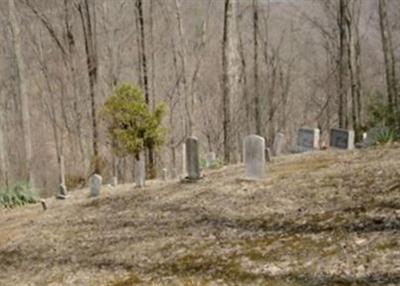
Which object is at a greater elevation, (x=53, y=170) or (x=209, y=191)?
(x=209, y=191)

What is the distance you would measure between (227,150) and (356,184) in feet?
35.2

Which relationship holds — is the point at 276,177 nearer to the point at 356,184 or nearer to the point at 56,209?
the point at 356,184

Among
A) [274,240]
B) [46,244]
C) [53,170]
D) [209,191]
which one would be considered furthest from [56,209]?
[53,170]

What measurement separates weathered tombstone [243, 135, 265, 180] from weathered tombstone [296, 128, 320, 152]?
7111 millimetres

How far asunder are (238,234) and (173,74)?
1603 inches

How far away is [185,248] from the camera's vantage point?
7262 mm

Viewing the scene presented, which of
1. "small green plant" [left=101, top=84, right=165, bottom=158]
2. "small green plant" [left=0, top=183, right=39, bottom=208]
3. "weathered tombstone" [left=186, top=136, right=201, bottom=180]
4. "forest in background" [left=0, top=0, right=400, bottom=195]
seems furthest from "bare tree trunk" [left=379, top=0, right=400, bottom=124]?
"small green plant" [left=0, top=183, right=39, bottom=208]

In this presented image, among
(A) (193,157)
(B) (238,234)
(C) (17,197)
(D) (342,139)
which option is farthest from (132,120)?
(B) (238,234)

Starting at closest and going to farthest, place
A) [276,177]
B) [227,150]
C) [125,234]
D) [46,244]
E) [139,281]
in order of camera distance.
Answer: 1. [139,281]
2. [125,234]
3. [46,244]
4. [276,177]
5. [227,150]

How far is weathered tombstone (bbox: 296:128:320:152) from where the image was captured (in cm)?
1708

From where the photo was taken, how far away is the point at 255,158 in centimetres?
1015

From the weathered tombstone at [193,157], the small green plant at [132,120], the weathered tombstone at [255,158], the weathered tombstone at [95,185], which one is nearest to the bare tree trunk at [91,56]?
the small green plant at [132,120]

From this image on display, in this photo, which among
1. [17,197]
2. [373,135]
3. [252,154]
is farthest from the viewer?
[17,197]

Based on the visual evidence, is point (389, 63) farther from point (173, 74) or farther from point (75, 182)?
point (173, 74)
